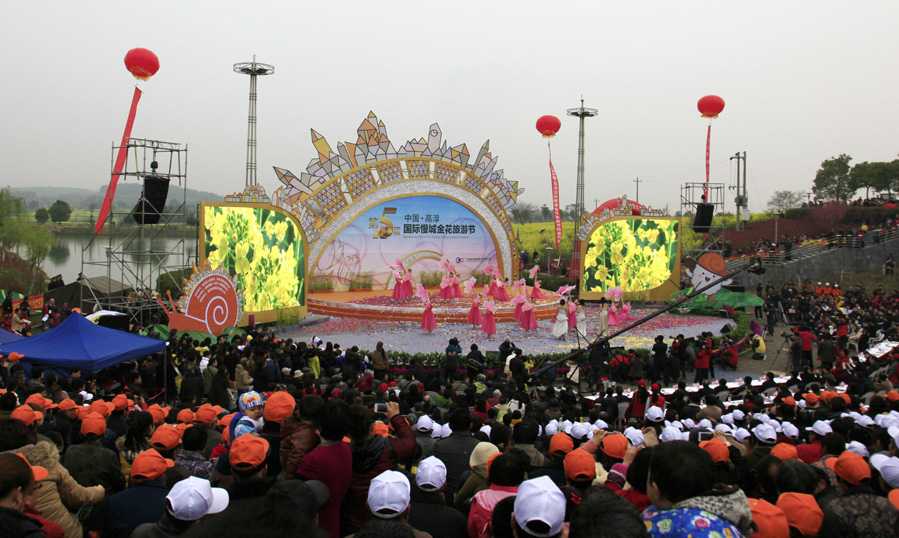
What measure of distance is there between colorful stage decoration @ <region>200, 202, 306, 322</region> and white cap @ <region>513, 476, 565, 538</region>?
12.2m

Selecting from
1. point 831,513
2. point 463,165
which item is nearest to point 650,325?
point 463,165

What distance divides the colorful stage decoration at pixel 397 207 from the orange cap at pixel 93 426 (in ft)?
41.5

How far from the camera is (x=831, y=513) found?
294cm

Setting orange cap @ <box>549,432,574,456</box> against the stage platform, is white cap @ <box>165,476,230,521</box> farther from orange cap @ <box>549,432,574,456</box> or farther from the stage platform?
the stage platform

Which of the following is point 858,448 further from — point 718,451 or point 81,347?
point 81,347

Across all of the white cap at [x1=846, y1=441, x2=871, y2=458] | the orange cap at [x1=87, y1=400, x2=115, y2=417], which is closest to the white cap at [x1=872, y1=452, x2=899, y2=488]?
the white cap at [x1=846, y1=441, x2=871, y2=458]

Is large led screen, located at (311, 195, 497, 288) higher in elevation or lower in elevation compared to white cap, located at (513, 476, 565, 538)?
higher

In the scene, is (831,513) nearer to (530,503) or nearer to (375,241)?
(530,503)

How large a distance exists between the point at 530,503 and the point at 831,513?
5.28 feet

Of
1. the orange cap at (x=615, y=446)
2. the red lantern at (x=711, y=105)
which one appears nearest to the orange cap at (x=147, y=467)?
the orange cap at (x=615, y=446)

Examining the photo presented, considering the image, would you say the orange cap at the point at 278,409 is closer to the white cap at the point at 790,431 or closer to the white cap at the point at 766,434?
the white cap at the point at 766,434

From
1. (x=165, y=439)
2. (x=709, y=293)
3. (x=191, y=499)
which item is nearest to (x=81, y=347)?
(x=165, y=439)

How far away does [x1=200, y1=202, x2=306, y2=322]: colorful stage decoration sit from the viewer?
1416cm

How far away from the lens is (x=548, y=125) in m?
22.1
